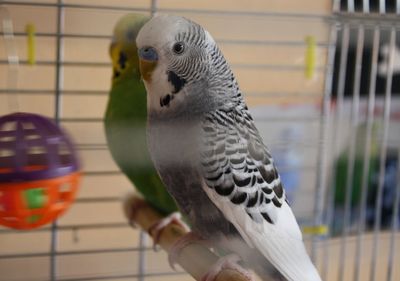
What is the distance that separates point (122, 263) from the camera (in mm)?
755

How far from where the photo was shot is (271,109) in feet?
1.92

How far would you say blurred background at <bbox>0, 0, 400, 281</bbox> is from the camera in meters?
0.57

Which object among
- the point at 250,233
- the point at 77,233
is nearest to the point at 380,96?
the point at 250,233

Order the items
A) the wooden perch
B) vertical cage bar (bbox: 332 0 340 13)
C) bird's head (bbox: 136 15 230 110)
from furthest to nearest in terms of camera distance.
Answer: vertical cage bar (bbox: 332 0 340 13), the wooden perch, bird's head (bbox: 136 15 230 110)

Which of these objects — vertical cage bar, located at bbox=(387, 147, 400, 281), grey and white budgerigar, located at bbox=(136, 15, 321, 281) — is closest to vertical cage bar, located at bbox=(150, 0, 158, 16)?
grey and white budgerigar, located at bbox=(136, 15, 321, 281)

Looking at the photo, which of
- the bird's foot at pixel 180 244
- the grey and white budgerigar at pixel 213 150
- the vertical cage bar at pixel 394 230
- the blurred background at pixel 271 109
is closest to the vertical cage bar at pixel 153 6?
the blurred background at pixel 271 109

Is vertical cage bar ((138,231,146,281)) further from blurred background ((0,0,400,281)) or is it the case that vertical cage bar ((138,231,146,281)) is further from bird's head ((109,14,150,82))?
bird's head ((109,14,150,82))

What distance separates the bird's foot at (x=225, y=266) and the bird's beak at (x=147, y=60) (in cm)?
20

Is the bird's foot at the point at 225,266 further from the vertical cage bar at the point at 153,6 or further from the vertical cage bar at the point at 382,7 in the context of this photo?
the vertical cage bar at the point at 382,7

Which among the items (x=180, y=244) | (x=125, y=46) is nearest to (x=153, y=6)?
(x=125, y=46)

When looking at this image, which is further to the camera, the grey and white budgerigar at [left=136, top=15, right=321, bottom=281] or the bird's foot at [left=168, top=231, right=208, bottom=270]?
the bird's foot at [left=168, top=231, right=208, bottom=270]

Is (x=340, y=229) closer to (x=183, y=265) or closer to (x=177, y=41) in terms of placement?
(x=183, y=265)

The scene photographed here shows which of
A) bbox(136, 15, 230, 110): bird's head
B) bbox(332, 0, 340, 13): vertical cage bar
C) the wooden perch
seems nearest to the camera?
bbox(136, 15, 230, 110): bird's head

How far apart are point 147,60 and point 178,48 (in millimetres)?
27
